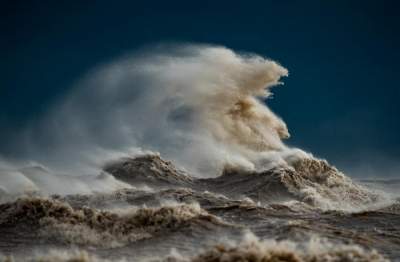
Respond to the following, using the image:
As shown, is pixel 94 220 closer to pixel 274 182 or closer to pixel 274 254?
pixel 274 254

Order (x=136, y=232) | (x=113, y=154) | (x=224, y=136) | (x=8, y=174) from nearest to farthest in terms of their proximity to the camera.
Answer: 1. (x=136, y=232)
2. (x=8, y=174)
3. (x=113, y=154)
4. (x=224, y=136)

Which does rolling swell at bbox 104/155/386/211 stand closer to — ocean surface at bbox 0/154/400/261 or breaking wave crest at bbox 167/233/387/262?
ocean surface at bbox 0/154/400/261

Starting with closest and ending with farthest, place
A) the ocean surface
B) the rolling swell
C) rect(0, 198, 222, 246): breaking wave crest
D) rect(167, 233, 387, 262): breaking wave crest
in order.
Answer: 1. rect(167, 233, 387, 262): breaking wave crest
2. the ocean surface
3. rect(0, 198, 222, 246): breaking wave crest
4. the rolling swell

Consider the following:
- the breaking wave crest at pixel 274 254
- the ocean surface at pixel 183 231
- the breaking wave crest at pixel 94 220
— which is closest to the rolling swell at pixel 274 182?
the ocean surface at pixel 183 231

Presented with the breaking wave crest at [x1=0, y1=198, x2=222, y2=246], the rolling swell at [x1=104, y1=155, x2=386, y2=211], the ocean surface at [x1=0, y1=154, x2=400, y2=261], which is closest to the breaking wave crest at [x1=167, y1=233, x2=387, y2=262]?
the ocean surface at [x1=0, y1=154, x2=400, y2=261]

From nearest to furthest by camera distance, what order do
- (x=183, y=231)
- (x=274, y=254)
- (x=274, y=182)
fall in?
(x=274, y=254), (x=183, y=231), (x=274, y=182)

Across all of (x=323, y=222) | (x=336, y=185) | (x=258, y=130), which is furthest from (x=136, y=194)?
(x=258, y=130)

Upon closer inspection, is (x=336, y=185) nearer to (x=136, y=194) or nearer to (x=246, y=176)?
(x=246, y=176)

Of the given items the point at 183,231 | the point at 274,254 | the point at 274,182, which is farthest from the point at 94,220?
the point at 274,182

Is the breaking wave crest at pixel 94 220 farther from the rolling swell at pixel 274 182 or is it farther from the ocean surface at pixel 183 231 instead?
the rolling swell at pixel 274 182

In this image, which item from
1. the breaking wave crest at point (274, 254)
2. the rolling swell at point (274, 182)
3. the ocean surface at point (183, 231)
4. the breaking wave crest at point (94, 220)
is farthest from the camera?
the rolling swell at point (274, 182)

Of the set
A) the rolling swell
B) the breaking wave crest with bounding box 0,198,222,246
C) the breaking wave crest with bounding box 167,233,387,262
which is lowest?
the breaking wave crest with bounding box 167,233,387,262
